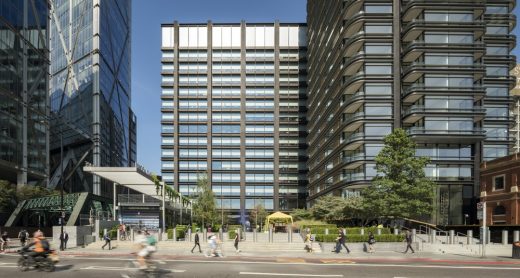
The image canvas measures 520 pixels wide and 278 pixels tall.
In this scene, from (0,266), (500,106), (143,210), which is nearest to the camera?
(0,266)

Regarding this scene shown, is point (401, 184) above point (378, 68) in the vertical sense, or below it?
below

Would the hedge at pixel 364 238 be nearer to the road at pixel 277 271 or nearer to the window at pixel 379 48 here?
the road at pixel 277 271

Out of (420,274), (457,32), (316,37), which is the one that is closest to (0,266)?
(420,274)

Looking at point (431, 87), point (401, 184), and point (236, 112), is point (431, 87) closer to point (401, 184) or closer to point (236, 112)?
point (401, 184)

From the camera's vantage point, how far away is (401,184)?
3681 cm

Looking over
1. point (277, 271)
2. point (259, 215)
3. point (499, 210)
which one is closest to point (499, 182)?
point (499, 210)

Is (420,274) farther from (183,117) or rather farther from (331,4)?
(183,117)

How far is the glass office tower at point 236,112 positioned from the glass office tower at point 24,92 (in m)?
40.2

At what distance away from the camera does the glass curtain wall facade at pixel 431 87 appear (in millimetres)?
57125

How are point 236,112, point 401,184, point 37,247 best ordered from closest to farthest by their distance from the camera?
point 37,247 → point 401,184 → point 236,112

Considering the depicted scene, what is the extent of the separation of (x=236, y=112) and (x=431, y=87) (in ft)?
195

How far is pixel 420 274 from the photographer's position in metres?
17.8

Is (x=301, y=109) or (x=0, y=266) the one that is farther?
(x=301, y=109)

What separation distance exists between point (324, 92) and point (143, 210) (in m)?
Answer: 49.1
